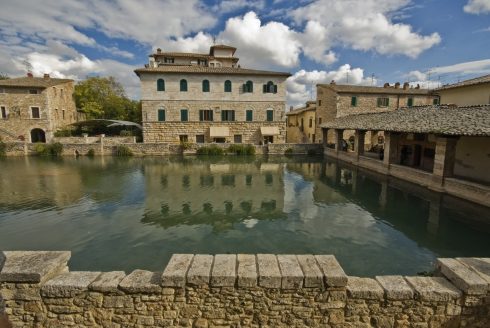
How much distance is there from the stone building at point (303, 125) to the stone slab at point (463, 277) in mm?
32119

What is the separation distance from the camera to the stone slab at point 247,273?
3617 mm

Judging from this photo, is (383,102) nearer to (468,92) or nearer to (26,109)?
(468,92)

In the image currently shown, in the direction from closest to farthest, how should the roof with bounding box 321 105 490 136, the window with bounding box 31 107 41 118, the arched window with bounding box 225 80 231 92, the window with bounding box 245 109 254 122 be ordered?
the roof with bounding box 321 105 490 136 → the window with bounding box 31 107 41 118 → the arched window with bounding box 225 80 231 92 → the window with bounding box 245 109 254 122

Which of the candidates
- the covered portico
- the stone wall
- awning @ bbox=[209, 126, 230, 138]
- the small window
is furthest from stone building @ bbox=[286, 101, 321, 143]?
the stone wall

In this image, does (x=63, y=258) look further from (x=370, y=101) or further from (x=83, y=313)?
(x=370, y=101)

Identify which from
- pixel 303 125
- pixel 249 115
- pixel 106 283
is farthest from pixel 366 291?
pixel 303 125

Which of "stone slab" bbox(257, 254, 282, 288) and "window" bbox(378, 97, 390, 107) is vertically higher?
"window" bbox(378, 97, 390, 107)

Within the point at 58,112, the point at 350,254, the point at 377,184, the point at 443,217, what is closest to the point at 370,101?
the point at 377,184

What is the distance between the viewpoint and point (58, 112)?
32.4 m

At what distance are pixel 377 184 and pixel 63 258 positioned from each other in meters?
15.9

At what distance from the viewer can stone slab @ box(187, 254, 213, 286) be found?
3641 millimetres

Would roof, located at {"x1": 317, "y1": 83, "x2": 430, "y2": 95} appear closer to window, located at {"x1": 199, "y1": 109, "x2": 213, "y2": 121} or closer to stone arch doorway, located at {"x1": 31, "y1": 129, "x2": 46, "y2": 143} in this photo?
window, located at {"x1": 199, "y1": 109, "x2": 213, "y2": 121}

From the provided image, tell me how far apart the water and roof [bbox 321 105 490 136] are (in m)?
3.23

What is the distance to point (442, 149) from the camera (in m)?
13.2
